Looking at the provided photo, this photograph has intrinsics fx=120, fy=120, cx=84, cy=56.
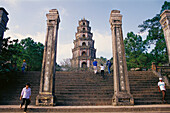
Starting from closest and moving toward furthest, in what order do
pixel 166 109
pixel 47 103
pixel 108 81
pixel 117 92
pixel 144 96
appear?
pixel 166 109, pixel 47 103, pixel 117 92, pixel 144 96, pixel 108 81

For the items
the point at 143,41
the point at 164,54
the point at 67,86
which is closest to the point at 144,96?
the point at 67,86

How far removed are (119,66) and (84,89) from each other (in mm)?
2363

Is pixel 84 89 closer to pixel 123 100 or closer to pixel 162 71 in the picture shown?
pixel 123 100

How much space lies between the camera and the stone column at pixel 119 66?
5043mm

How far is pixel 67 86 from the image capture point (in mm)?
7016

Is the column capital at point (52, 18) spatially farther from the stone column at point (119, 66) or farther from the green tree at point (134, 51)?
the green tree at point (134, 51)

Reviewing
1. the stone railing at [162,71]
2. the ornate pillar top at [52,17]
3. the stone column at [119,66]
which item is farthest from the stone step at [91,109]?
the stone railing at [162,71]

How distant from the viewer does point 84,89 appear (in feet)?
21.6

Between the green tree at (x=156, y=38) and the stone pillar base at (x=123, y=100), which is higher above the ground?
the green tree at (x=156, y=38)

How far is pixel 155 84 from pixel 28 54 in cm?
1695

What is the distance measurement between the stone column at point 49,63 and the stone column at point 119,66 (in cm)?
278

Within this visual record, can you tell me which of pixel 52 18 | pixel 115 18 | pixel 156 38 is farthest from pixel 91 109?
pixel 156 38

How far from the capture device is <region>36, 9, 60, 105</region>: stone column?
4.95 m

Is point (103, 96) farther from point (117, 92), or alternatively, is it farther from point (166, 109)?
point (166, 109)
